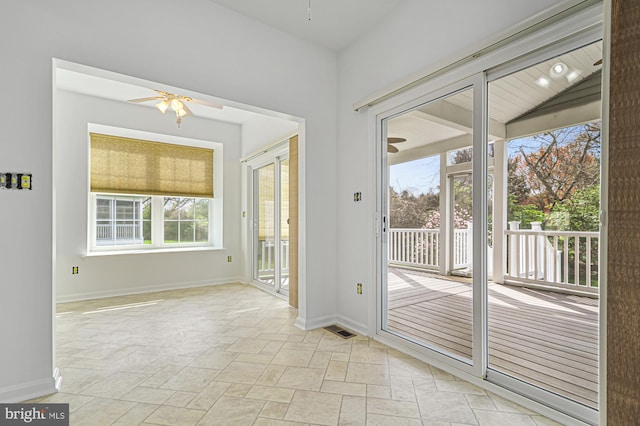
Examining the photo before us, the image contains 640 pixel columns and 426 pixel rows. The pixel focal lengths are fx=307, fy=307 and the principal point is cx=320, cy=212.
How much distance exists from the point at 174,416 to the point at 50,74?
2.27 metres

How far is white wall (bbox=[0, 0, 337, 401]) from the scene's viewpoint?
188 cm

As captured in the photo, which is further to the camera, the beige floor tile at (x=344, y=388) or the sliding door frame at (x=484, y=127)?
the beige floor tile at (x=344, y=388)

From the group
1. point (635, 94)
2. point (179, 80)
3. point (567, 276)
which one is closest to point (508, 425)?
point (567, 276)

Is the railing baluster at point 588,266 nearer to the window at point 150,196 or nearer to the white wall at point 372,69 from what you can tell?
the white wall at point 372,69

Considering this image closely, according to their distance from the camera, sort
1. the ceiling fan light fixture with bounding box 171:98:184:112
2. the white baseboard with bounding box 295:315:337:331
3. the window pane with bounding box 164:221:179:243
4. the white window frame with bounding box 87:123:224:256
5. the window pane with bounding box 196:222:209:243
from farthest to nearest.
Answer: the window pane with bounding box 196:222:209:243 → the window pane with bounding box 164:221:179:243 → the white window frame with bounding box 87:123:224:256 → the ceiling fan light fixture with bounding box 171:98:184:112 → the white baseboard with bounding box 295:315:337:331

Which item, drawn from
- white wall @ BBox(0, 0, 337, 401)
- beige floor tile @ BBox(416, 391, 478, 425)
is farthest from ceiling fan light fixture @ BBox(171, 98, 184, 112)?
beige floor tile @ BBox(416, 391, 478, 425)

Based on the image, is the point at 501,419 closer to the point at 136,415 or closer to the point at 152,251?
the point at 136,415

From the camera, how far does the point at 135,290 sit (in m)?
4.57

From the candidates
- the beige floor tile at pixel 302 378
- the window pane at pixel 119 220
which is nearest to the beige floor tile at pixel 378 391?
the beige floor tile at pixel 302 378

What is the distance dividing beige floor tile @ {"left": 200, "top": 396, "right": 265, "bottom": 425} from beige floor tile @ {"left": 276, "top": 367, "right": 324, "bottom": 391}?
26 cm

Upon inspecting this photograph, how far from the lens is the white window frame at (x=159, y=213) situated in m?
4.54

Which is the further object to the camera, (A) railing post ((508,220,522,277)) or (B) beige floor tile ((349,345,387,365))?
(B) beige floor tile ((349,345,387,365))

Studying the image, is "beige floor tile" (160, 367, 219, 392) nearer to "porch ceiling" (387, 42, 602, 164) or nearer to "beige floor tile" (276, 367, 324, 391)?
"beige floor tile" (276, 367, 324, 391)

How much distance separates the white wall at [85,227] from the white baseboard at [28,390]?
268 centimetres
